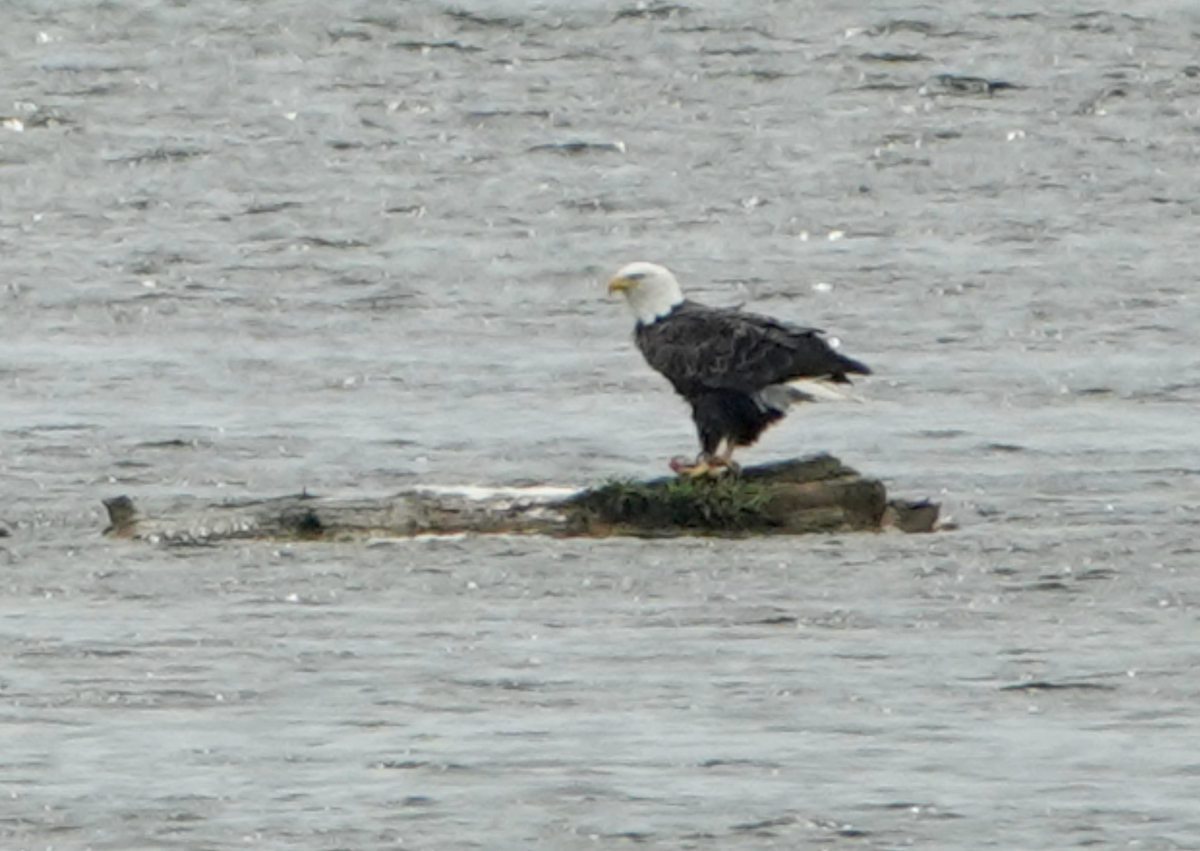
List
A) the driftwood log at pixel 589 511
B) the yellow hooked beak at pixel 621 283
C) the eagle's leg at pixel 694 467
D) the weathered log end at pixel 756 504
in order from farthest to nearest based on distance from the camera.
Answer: the yellow hooked beak at pixel 621 283
the eagle's leg at pixel 694 467
the weathered log end at pixel 756 504
the driftwood log at pixel 589 511

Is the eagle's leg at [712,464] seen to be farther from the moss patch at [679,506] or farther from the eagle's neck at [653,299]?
the eagle's neck at [653,299]

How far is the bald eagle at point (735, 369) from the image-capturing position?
15578 millimetres

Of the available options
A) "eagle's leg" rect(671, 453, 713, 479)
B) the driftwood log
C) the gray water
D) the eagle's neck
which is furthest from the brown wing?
the gray water

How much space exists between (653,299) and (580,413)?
10.8 ft

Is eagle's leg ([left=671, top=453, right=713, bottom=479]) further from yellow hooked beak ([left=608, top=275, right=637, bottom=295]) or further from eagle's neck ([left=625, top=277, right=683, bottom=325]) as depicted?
yellow hooked beak ([left=608, top=275, right=637, bottom=295])

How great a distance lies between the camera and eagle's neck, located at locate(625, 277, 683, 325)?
1630 cm

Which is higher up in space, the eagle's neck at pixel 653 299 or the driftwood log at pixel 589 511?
the eagle's neck at pixel 653 299

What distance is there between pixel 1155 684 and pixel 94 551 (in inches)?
172

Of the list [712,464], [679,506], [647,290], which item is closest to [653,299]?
[647,290]

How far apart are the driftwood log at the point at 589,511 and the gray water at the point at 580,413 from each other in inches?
4.6

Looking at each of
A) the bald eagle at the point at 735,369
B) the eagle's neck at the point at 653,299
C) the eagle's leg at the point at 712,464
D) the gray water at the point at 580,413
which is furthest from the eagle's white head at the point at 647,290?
the gray water at the point at 580,413

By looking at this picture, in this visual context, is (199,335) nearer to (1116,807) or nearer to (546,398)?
(546,398)

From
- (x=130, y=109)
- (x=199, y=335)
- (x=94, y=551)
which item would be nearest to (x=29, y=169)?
(x=130, y=109)

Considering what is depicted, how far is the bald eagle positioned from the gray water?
952 millimetres
